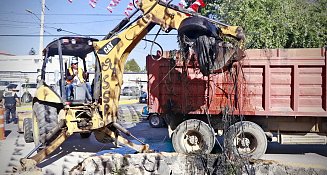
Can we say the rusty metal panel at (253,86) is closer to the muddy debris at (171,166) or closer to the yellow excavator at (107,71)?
the yellow excavator at (107,71)

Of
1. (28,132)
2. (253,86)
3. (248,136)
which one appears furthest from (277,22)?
(28,132)

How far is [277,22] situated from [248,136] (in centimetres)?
569

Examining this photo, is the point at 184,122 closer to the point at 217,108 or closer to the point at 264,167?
the point at 217,108

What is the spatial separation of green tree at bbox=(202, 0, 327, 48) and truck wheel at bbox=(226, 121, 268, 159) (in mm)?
4296

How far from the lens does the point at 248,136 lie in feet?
22.6

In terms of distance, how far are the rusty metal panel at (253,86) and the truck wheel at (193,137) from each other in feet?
1.26

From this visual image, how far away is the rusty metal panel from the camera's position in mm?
6699

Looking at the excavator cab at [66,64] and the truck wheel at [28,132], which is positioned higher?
the excavator cab at [66,64]

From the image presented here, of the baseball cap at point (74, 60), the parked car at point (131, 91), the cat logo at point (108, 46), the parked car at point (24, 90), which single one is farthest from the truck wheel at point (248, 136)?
the parked car at point (131, 91)

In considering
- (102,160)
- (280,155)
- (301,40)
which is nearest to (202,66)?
(102,160)

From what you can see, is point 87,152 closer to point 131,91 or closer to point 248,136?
point 248,136

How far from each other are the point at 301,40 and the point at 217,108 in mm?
5699

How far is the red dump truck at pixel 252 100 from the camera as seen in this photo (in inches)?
264

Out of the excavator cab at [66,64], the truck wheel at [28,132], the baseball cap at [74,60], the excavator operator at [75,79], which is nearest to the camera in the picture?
the excavator cab at [66,64]
